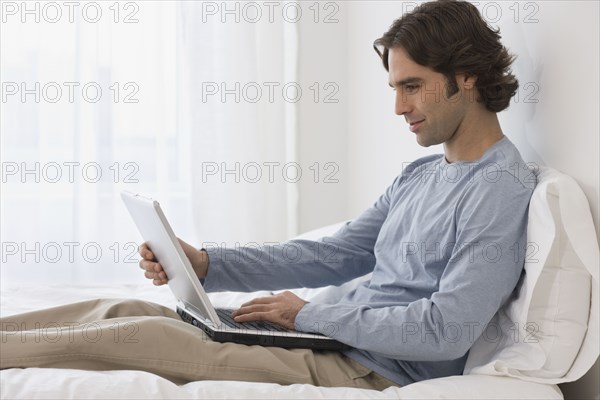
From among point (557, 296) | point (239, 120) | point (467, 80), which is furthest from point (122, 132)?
point (557, 296)

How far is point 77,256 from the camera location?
3.14 meters

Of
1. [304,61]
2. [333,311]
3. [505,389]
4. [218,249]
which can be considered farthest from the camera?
[304,61]

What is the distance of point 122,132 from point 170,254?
1839 mm

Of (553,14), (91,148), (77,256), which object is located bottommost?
(77,256)

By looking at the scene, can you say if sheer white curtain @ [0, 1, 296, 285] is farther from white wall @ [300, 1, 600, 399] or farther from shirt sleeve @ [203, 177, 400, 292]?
shirt sleeve @ [203, 177, 400, 292]

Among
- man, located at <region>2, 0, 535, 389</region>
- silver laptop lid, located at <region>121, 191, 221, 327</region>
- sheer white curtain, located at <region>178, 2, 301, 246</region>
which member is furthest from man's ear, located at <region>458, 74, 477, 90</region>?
sheer white curtain, located at <region>178, 2, 301, 246</region>

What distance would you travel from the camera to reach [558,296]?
49.8 inches

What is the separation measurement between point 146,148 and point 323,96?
31.1 inches

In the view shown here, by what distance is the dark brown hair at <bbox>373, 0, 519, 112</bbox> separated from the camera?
1.46 m

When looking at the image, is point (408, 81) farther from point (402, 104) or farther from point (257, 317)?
point (257, 317)

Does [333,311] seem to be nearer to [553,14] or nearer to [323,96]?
[553,14]

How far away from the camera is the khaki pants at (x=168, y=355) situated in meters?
1.22

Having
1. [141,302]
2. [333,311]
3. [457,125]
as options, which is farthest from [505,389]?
[141,302]

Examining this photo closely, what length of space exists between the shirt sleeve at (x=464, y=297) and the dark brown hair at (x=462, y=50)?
23 centimetres
